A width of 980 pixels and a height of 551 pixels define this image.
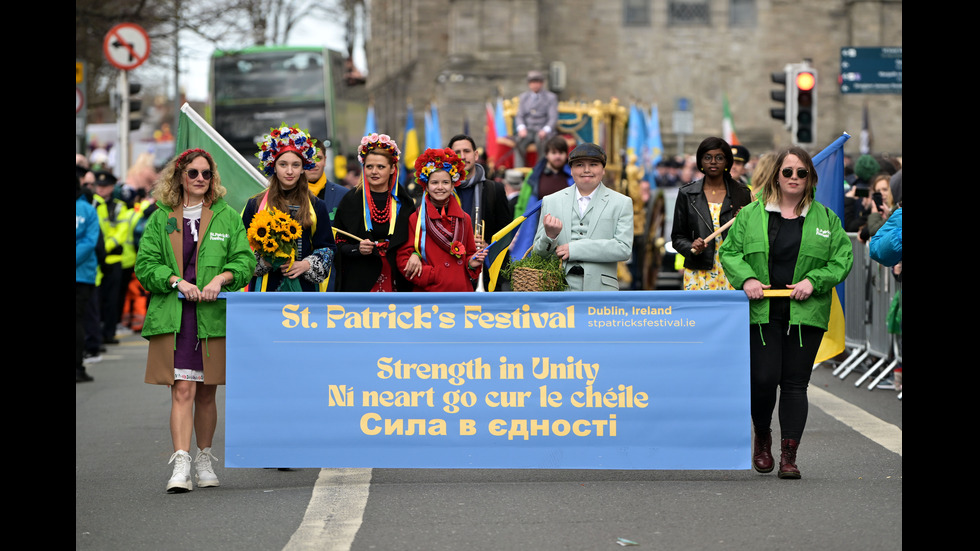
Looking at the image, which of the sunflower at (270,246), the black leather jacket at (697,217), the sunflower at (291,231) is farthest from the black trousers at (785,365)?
the sunflower at (270,246)

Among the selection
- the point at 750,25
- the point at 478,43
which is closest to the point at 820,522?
the point at 478,43

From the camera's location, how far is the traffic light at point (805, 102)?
19.4m

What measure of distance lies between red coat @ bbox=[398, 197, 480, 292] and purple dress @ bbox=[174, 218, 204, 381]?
153 cm

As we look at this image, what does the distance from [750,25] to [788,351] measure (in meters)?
41.7

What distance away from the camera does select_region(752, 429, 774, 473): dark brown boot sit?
7.63 metres

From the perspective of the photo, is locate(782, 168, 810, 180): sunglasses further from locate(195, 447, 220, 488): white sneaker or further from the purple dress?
locate(195, 447, 220, 488): white sneaker

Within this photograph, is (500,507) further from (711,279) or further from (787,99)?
(787,99)

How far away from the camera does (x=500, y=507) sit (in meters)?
6.87

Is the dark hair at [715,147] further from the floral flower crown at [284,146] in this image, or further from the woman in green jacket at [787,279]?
the floral flower crown at [284,146]

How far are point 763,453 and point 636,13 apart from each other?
40995 millimetres

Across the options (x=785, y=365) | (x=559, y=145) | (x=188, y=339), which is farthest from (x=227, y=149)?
(x=785, y=365)

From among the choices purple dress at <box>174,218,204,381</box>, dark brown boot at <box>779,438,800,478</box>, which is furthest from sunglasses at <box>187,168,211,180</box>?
dark brown boot at <box>779,438,800,478</box>

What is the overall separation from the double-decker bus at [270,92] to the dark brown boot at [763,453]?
2910 cm

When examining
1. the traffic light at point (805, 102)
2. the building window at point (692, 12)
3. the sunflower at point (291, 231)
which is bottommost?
the sunflower at point (291, 231)
